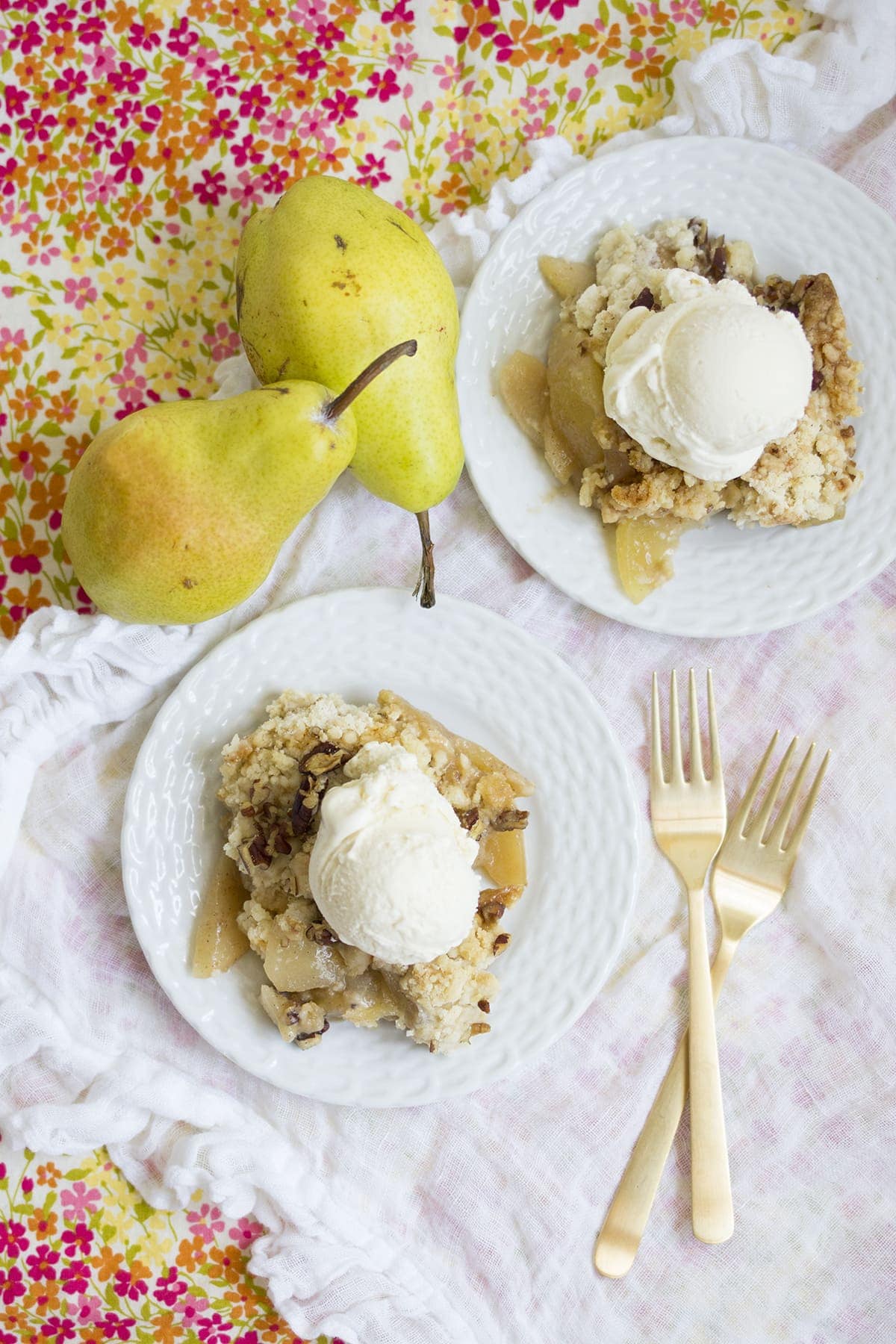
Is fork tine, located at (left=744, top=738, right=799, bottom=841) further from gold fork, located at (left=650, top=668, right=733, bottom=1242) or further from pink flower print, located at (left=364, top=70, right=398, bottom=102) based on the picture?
pink flower print, located at (left=364, top=70, right=398, bottom=102)

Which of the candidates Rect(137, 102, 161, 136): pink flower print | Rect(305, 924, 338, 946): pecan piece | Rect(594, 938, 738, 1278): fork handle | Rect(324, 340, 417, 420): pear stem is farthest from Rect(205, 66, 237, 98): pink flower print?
Rect(594, 938, 738, 1278): fork handle

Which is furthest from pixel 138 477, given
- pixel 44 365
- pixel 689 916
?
pixel 689 916

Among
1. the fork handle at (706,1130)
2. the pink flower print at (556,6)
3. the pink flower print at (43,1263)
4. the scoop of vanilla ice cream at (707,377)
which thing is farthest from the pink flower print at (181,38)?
the pink flower print at (43,1263)

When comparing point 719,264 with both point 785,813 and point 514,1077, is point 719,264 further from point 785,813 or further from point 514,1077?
point 514,1077

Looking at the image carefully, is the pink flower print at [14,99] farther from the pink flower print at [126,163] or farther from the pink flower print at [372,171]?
the pink flower print at [372,171]

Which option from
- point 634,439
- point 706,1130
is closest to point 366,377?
point 634,439

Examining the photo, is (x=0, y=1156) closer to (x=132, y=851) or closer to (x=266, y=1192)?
(x=266, y=1192)
